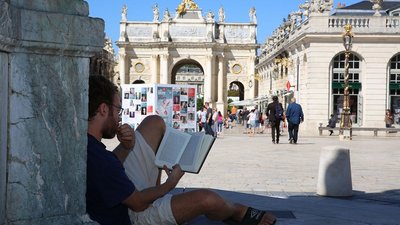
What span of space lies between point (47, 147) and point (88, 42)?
70 centimetres

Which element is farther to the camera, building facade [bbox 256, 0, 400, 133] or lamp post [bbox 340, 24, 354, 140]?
building facade [bbox 256, 0, 400, 133]

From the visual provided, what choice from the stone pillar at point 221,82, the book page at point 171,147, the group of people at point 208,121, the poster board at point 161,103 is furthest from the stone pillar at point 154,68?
the book page at point 171,147

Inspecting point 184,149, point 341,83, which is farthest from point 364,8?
point 184,149

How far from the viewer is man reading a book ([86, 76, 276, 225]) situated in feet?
Result: 13.7

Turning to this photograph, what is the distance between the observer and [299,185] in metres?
10.9

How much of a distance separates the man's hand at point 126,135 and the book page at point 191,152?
392 mm

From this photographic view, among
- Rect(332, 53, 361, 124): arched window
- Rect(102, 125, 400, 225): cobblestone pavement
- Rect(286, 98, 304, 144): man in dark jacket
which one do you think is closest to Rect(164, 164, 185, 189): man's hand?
Rect(102, 125, 400, 225): cobblestone pavement

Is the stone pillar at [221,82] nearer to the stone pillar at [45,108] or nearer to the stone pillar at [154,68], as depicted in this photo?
the stone pillar at [154,68]

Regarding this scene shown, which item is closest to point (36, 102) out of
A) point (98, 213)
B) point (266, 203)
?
point (98, 213)

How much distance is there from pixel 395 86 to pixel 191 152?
123ft

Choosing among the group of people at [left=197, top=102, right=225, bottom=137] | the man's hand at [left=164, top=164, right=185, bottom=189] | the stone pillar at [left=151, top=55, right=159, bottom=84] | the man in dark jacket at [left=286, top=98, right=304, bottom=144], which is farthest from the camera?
the stone pillar at [left=151, top=55, right=159, bottom=84]

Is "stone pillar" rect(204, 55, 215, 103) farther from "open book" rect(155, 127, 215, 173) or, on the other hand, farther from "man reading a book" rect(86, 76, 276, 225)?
"man reading a book" rect(86, 76, 276, 225)

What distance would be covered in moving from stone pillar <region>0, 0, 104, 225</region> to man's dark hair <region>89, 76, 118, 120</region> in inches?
6.7

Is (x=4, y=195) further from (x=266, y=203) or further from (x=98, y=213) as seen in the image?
(x=266, y=203)
